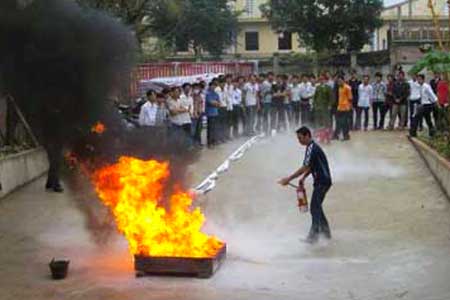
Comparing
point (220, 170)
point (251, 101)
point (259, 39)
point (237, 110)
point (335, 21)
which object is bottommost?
point (220, 170)

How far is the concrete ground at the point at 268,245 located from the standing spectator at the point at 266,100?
9.23m

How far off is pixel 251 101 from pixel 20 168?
1049 cm

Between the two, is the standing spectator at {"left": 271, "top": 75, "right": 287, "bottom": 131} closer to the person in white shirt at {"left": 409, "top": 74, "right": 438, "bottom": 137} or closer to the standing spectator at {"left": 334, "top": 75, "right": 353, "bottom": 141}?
the standing spectator at {"left": 334, "top": 75, "right": 353, "bottom": 141}

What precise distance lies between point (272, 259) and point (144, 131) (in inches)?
94.3

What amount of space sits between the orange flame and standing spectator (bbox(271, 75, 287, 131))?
638 inches

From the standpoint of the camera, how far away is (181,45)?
5066 cm

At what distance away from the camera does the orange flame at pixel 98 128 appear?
9.58m

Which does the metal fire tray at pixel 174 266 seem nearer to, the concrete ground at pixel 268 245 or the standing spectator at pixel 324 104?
the concrete ground at pixel 268 245

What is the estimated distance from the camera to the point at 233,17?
51.8m

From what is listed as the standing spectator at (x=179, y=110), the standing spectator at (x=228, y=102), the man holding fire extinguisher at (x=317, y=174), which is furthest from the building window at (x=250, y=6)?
the man holding fire extinguisher at (x=317, y=174)

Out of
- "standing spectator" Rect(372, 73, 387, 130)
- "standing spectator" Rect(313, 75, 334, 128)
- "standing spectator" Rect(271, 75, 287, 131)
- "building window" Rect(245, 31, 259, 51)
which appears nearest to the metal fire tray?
"standing spectator" Rect(313, 75, 334, 128)

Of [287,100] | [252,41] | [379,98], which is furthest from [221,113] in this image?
[252,41]

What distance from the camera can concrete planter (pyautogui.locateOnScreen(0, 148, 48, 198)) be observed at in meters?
14.8

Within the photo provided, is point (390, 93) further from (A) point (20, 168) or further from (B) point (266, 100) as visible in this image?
(A) point (20, 168)
